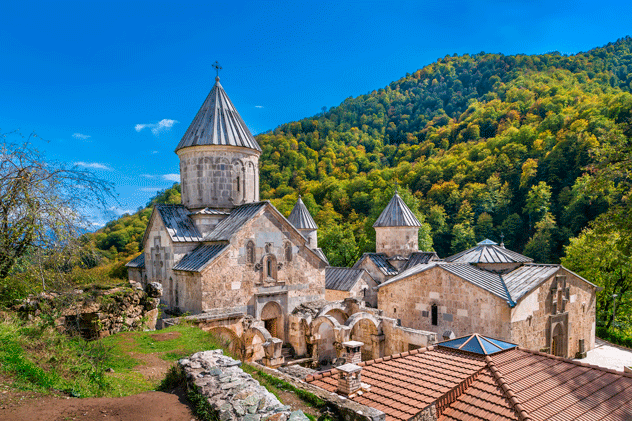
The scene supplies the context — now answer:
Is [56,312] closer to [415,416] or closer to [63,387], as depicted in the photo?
[63,387]

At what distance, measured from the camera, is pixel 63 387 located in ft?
16.4

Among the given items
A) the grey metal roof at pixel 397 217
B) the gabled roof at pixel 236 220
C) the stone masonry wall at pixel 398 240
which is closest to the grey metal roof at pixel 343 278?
the stone masonry wall at pixel 398 240

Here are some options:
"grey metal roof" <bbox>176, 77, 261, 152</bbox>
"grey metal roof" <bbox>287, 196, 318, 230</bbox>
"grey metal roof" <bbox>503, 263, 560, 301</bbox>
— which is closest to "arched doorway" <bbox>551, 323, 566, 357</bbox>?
"grey metal roof" <bbox>503, 263, 560, 301</bbox>

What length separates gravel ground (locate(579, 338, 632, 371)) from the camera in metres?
14.6

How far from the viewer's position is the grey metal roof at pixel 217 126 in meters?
15.0

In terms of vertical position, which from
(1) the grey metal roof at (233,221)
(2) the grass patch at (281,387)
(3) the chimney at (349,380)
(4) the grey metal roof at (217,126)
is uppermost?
(4) the grey metal roof at (217,126)

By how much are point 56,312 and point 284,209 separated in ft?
154

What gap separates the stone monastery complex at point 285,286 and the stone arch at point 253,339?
41mm

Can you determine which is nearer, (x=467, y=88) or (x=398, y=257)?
(x=398, y=257)

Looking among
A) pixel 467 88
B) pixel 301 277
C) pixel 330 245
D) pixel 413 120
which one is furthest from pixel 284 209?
pixel 467 88

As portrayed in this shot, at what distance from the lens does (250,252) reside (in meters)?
13.5

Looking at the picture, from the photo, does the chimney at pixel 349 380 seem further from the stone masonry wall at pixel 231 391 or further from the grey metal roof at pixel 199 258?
the grey metal roof at pixel 199 258

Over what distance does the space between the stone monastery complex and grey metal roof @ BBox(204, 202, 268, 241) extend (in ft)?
0.20

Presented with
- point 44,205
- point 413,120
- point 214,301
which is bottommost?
point 214,301
